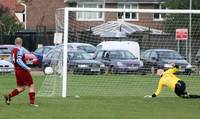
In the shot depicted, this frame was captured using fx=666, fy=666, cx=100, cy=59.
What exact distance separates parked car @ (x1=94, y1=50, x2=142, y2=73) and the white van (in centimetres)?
21

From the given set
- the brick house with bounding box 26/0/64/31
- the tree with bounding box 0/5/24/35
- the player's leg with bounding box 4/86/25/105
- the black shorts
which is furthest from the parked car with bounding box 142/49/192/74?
the brick house with bounding box 26/0/64/31

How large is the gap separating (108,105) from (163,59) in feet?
32.7

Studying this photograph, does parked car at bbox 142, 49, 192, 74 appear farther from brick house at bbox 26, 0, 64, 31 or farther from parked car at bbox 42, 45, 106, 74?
brick house at bbox 26, 0, 64, 31

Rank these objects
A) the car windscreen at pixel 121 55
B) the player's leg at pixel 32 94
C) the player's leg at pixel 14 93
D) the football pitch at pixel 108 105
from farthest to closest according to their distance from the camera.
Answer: the car windscreen at pixel 121 55
the player's leg at pixel 14 93
the player's leg at pixel 32 94
the football pitch at pixel 108 105

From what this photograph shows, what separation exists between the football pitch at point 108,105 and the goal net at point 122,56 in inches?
3.5

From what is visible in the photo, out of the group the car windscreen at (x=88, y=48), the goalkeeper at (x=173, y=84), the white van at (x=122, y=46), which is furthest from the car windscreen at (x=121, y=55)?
the goalkeeper at (x=173, y=84)

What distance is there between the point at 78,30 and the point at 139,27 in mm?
4503

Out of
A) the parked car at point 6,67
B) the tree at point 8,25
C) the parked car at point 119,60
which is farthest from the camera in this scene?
the tree at point 8,25

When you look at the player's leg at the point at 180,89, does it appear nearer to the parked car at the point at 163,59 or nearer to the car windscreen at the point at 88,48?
the parked car at the point at 163,59

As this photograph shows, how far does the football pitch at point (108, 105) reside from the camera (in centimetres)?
1556

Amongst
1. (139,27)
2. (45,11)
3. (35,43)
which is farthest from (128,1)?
(139,27)

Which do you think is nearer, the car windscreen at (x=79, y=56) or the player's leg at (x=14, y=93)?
the player's leg at (x=14, y=93)

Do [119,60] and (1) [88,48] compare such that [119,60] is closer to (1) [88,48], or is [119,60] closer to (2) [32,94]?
(1) [88,48]

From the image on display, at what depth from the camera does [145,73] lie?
2653 centimetres
